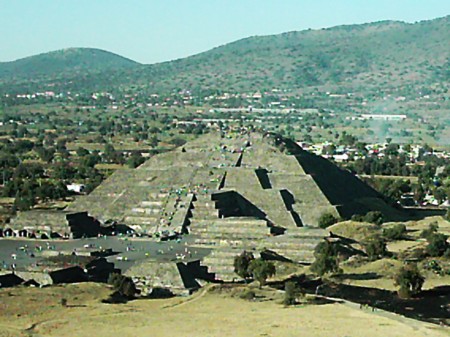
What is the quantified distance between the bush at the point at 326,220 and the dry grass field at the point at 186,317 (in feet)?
65.1

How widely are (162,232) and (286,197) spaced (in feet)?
32.2

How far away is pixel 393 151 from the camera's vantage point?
5408 inches

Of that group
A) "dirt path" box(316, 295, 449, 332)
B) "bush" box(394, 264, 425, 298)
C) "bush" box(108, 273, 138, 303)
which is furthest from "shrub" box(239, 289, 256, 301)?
"bush" box(394, 264, 425, 298)

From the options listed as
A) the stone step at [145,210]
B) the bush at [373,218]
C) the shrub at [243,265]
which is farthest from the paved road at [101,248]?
the bush at [373,218]

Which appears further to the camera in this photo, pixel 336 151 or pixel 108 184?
pixel 336 151

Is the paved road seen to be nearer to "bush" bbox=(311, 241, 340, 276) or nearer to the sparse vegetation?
the sparse vegetation

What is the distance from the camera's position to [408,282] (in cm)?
5091

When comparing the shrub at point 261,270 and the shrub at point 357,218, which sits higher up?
the shrub at point 261,270

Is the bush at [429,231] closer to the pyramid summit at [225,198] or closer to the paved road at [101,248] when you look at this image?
the pyramid summit at [225,198]

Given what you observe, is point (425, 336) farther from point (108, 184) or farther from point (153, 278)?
point (108, 184)

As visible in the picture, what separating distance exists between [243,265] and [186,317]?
9.87 meters

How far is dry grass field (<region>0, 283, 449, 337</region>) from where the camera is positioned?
4181cm

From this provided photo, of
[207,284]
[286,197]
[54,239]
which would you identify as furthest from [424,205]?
[207,284]

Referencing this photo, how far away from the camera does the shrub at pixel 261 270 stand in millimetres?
51438
